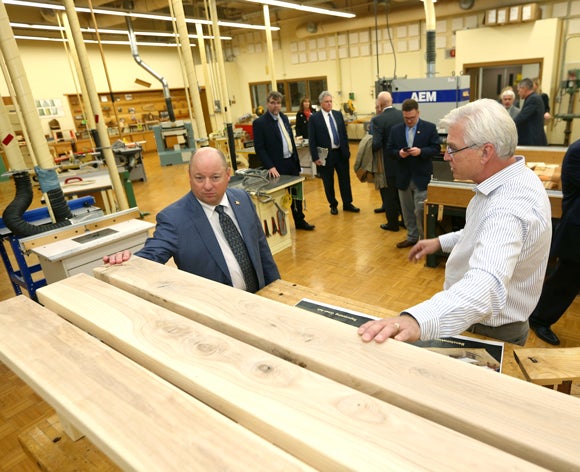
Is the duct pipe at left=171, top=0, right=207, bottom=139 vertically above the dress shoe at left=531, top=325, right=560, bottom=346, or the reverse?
the duct pipe at left=171, top=0, right=207, bottom=139

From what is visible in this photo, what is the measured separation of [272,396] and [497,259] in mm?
857

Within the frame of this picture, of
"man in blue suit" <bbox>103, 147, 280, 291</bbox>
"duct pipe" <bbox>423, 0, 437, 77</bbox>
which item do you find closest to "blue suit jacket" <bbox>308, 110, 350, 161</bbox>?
"duct pipe" <bbox>423, 0, 437, 77</bbox>

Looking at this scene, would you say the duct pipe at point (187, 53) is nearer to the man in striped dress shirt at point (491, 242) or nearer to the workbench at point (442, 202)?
the workbench at point (442, 202)

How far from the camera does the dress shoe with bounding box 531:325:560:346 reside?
2.91 meters

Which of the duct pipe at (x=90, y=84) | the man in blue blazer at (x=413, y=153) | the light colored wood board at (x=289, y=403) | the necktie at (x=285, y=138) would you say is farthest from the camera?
the necktie at (x=285, y=138)

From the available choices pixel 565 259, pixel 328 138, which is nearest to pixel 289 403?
pixel 565 259

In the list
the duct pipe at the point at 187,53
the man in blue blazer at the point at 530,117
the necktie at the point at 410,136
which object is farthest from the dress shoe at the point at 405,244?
the duct pipe at the point at 187,53

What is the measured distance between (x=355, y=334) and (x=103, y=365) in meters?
0.55

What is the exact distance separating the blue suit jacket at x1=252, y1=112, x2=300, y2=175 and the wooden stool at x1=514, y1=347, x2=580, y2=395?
4.34 metres

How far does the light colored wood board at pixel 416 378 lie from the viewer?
2.04ft

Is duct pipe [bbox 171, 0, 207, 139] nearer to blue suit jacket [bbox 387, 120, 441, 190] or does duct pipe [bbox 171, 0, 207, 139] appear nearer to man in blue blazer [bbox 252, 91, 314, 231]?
man in blue blazer [bbox 252, 91, 314, 231]

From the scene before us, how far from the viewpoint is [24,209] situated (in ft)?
10.6

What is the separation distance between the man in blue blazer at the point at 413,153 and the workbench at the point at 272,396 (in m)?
3.65

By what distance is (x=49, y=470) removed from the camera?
136cm
